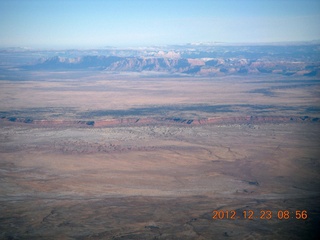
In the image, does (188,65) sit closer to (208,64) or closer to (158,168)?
(208,64)

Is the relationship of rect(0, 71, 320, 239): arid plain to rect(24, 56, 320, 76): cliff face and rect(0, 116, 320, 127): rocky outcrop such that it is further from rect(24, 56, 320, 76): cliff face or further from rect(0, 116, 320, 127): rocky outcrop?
rect(24, 56, 320, 76): cliff face

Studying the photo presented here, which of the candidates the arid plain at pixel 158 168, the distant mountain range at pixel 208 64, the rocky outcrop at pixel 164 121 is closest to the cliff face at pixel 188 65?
the distant mountain range at pixel 208 64
